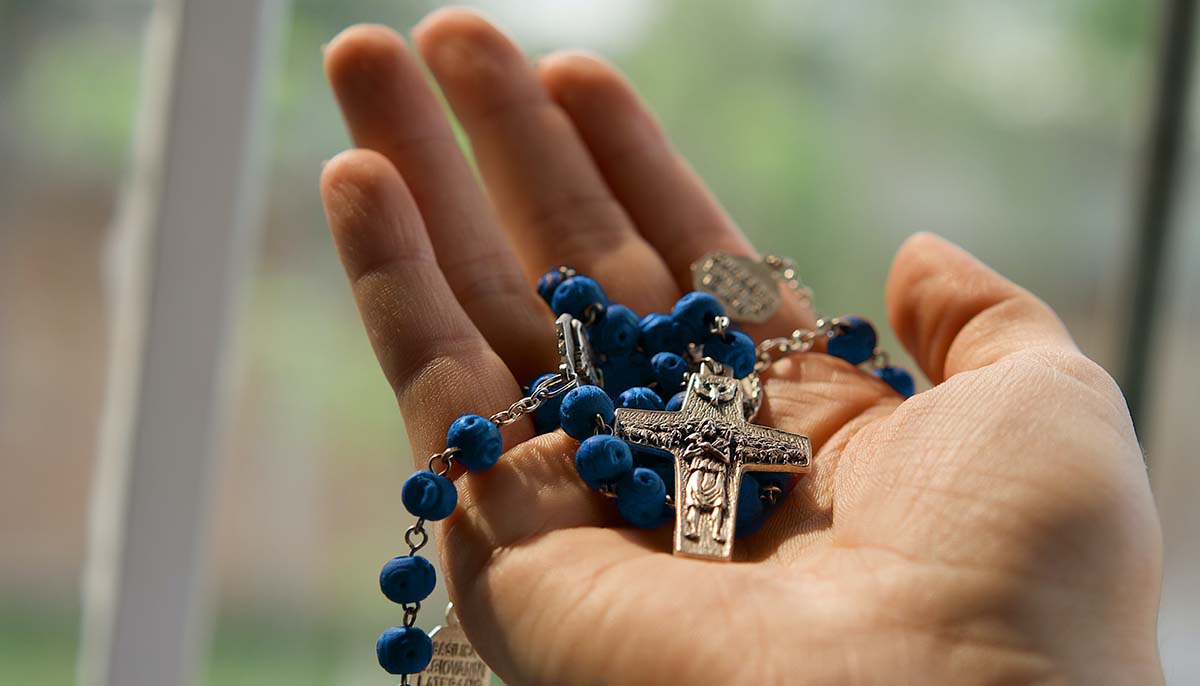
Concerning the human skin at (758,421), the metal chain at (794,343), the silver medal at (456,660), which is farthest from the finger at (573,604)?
the metal chain at (794,343)

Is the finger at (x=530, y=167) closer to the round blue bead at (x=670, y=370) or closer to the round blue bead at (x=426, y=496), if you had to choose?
the round blue bead at (x=670, y=370)

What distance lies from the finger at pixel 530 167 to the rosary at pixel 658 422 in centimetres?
9

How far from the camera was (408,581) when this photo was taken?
3.28 ft

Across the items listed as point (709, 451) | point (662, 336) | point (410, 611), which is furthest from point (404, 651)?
point (662, 336)

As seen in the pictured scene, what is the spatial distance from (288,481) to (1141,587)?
138 cm

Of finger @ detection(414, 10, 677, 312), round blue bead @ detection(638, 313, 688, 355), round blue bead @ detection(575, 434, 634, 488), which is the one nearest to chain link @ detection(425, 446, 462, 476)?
round blue bead @ detection(575, 434, 634, 488)

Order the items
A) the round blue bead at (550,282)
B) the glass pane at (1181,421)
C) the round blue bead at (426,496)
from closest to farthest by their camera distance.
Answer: the round blue bead at (426,496) < the round blue bead at (550,282) < the glass pane at (1181,421)

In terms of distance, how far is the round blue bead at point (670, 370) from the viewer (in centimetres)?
124

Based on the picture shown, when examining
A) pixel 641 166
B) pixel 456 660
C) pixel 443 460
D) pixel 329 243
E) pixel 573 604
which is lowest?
pixel 456 660

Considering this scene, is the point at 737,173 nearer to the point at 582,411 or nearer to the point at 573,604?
the point at 582,411

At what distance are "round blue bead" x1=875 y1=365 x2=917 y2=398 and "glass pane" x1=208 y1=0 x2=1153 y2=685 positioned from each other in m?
0.54

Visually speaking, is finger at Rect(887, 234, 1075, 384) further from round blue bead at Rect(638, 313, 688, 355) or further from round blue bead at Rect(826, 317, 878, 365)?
round blue bead at Rect(638, 313, 688, 355)

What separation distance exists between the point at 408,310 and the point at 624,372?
31cm

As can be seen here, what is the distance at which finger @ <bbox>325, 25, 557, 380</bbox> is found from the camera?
4.13 feet
